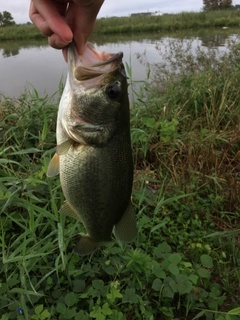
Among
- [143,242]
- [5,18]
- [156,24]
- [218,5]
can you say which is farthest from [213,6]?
[143,242]

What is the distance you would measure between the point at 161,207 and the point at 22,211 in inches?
48.0

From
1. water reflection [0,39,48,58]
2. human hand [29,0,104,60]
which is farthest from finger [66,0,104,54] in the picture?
water reflection [0,39,48,58]

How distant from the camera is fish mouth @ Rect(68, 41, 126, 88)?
129cm

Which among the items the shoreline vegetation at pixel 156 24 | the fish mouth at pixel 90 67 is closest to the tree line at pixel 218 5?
the shoreline vegetation at pixel 156 24

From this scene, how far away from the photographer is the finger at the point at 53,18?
117 cm

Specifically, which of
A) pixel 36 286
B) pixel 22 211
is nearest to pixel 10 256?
pixel 36 286

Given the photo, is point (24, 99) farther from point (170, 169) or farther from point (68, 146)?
point (68, 146)

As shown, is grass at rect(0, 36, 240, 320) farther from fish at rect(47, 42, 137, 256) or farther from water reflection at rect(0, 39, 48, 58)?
water reflection at rect(0, 39, 48, 58)

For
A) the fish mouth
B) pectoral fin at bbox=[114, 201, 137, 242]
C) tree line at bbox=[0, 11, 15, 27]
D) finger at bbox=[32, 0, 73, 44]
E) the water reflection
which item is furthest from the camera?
tree line at bbox=[0, 11, 15, 27]

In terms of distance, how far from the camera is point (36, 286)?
183 centimetres

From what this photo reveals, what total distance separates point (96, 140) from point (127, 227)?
0.46 metres

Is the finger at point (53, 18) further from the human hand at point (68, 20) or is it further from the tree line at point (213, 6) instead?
the tree line at point (213, 6)

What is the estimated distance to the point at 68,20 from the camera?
1272 mm

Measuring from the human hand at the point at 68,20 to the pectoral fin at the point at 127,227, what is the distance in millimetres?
823
